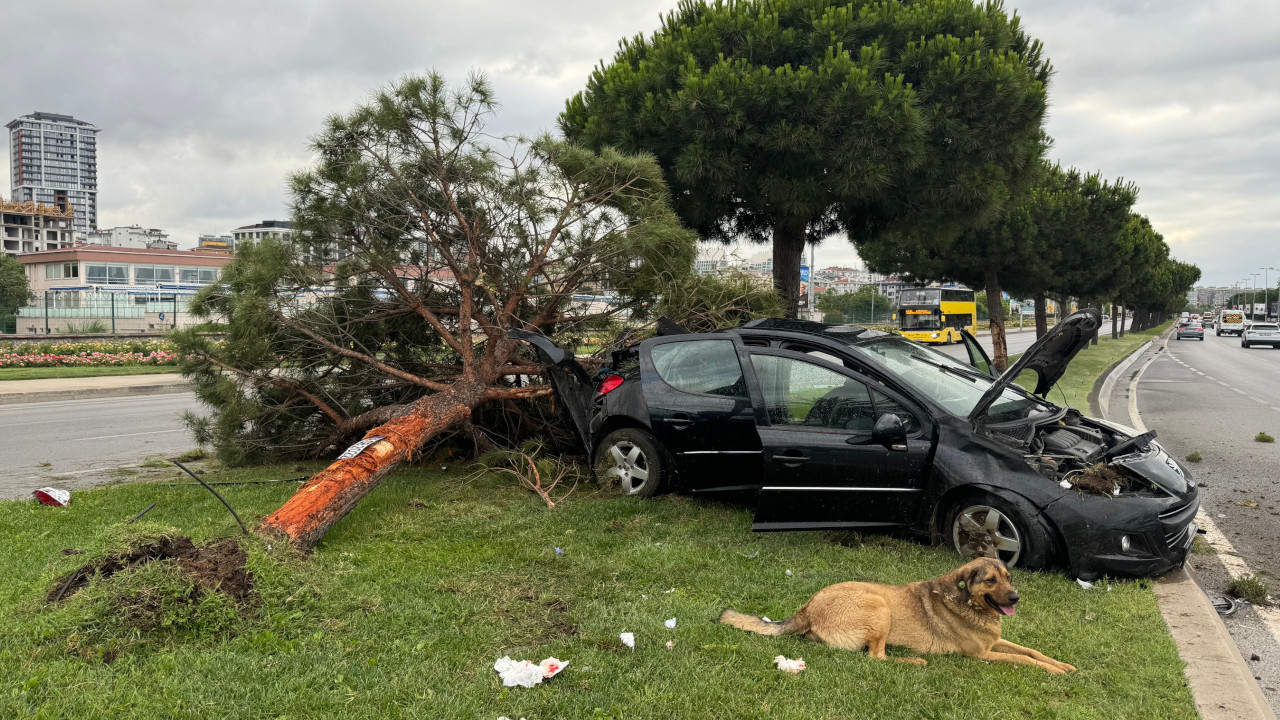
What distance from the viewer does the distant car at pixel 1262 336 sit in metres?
42.9

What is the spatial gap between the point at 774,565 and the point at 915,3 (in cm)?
832

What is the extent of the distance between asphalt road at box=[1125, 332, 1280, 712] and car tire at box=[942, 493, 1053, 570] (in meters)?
0.97

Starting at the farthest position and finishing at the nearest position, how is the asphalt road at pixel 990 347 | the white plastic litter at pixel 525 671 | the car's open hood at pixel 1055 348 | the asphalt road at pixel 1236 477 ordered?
1. the asphalt road at pixel 990 347
2. the car's open hood at pixel 1055 348
3. the asphalt road at pixel 1236 477
4. the white plastic litter at pixel 525 671

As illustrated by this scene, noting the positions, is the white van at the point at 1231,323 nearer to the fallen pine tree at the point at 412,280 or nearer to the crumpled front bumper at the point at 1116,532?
the fallen pine tree at the point at 412,280

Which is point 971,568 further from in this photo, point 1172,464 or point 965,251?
point 965,251

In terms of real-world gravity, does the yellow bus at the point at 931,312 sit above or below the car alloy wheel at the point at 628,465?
above

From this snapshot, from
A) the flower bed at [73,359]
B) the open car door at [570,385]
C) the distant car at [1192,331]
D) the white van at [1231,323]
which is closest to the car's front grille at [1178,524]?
the open car door at [570,385]

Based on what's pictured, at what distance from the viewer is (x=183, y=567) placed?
13.1 feet

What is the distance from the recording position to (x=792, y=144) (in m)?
9.45

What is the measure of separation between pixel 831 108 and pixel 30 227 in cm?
14110

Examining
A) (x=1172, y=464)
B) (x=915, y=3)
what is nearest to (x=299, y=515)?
(x=1172, y=464)

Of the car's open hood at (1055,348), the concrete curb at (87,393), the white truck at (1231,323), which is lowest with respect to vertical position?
the concrete curb at (87,393)

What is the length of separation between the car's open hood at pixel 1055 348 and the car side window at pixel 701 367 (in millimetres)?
1691

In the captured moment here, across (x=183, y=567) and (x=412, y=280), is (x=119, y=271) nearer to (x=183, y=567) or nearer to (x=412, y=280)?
(x=412, y=280)
